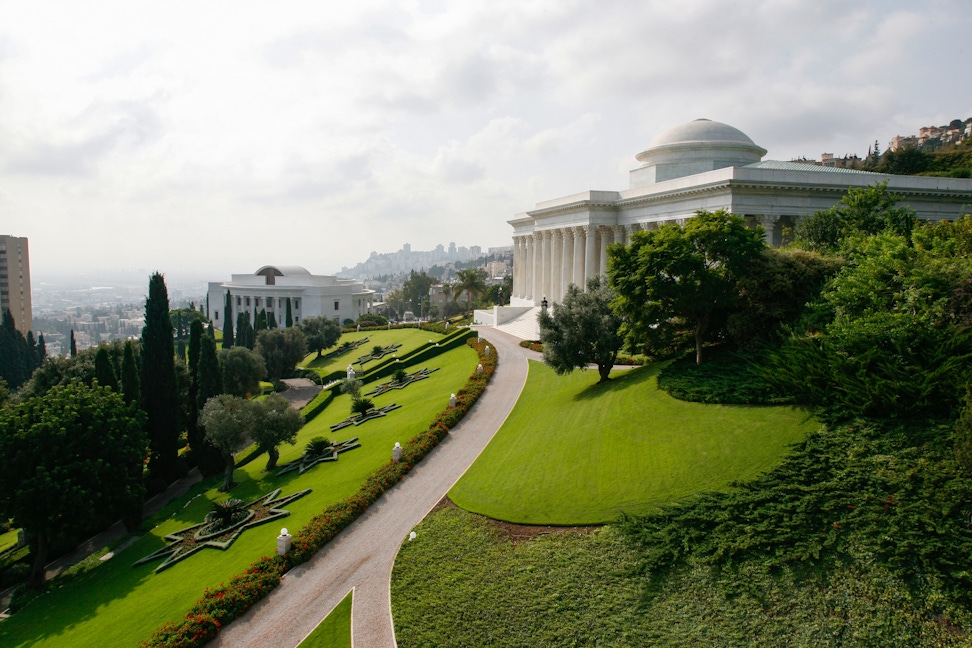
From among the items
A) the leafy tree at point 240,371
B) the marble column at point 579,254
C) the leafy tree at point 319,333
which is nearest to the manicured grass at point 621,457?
the leafy tree at point 240,371

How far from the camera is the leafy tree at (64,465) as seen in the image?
23.1 m

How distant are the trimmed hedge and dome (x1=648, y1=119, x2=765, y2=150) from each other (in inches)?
1599

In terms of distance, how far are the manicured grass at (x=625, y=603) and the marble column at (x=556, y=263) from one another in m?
48.9

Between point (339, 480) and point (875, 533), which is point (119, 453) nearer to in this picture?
point (339, 480)

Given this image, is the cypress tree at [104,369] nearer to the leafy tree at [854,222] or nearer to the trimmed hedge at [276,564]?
the trimmed hedge at [276,564]

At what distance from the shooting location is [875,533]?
44.0 feet

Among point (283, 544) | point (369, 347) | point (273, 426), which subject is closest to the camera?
point (283, 544)

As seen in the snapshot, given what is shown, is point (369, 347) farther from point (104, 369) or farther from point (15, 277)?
point (15, 277)

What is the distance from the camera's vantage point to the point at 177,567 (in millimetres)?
21328

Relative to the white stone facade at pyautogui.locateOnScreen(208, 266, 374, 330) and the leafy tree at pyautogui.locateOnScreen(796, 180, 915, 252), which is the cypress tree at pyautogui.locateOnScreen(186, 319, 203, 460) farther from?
the white stone facade at pyautogui.locateOnScreen(208, 266, 374, 330)

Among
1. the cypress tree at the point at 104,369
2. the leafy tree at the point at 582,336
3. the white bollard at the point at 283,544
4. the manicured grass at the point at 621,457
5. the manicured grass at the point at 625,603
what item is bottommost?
the white bollard at the point at 283,544

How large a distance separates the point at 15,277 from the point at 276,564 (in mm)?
130353

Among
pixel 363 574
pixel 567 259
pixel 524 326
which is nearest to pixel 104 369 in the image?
pixel 363 574

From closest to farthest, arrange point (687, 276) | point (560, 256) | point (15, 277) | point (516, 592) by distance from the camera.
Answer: point (516, 592) → point (687, 276) → point (560, 256) → point (15, 277)
